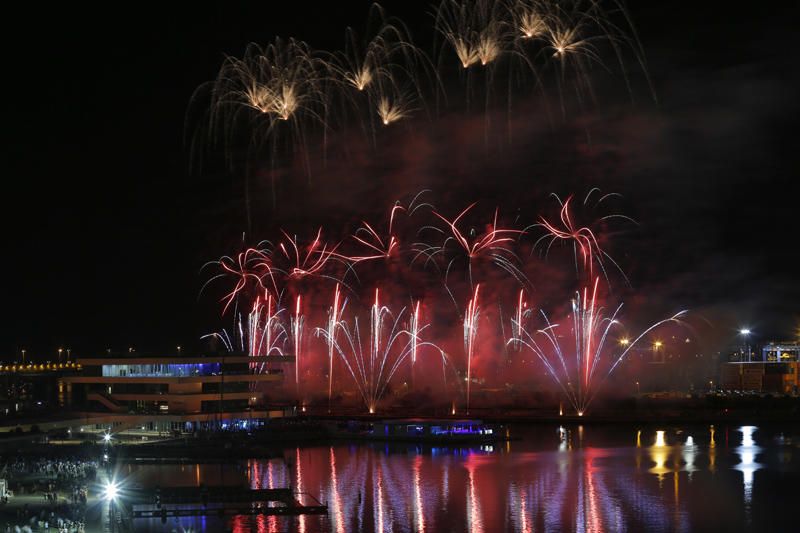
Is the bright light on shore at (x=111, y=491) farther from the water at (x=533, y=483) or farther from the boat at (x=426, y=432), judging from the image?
the boat at (x=426, y=432)

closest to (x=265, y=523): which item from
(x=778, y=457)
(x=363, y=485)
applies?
(x=363, y=485)

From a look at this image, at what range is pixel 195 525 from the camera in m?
30.2

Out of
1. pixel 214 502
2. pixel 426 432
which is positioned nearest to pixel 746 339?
pixel 426 432

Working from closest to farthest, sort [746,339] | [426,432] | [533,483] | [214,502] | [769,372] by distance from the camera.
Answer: [214,502] → [533,483] → [426,432] → [769,372] → [746,339]

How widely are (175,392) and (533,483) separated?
25159 mm

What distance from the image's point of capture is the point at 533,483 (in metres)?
38.5

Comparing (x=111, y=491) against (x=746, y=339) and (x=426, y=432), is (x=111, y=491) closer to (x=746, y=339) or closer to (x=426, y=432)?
(x=426, y=432)

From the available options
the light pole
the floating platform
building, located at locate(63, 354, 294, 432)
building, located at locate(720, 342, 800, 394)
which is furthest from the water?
building, located at locate(720, 342, 800, 394)

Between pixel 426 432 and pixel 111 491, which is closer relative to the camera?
pixel 111 491

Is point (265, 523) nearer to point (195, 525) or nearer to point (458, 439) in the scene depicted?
point (195, 525)

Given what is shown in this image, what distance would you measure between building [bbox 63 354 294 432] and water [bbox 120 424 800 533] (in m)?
7.17

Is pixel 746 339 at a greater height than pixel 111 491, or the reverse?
pixel 746 339

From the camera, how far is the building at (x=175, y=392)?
55.2 meters

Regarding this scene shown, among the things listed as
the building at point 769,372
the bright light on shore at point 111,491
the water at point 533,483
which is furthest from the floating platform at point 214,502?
the building at point 769,372
